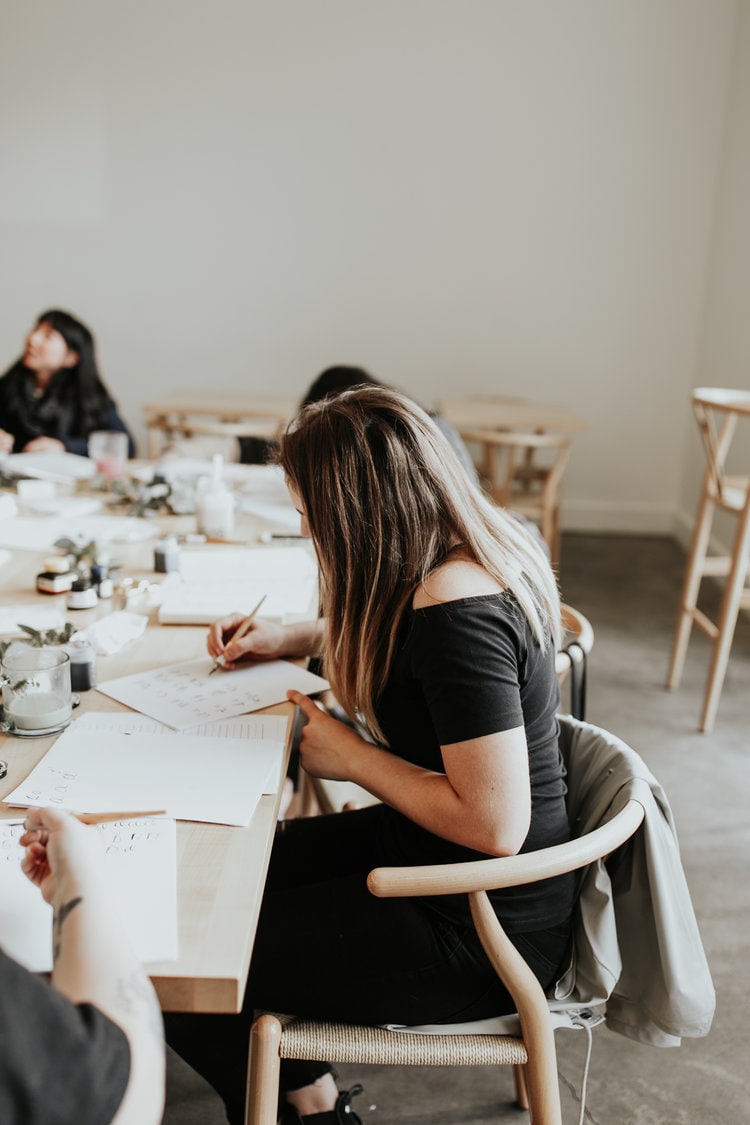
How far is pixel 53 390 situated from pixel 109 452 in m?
0.92

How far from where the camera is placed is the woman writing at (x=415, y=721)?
3.36 ft

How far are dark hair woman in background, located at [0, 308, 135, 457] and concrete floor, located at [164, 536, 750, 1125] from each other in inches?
77.6

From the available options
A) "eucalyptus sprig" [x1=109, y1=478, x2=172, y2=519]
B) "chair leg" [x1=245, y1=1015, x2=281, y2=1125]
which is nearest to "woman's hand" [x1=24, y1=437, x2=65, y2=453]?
"eucalyptus sprig" [x1=109, y1=478, x2=172, y2=519]

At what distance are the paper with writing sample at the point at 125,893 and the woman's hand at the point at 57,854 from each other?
0.07 ft

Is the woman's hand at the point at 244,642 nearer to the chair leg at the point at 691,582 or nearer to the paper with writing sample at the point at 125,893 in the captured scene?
the paper with writing sample at the point at 125,893

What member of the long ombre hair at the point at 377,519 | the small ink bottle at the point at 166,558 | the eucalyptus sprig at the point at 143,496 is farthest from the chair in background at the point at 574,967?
the eucalyptus sprig at the point at 143,496

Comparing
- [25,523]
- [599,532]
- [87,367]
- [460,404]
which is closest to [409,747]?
[25,523]

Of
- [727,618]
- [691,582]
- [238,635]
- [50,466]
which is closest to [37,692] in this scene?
[238,635]

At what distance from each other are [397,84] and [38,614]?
408 centimetres

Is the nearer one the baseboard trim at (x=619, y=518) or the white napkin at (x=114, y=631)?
the white napkin at (x=114, y=631)

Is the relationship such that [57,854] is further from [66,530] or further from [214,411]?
[214,411]

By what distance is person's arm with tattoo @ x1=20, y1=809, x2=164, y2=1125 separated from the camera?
653 millimetres

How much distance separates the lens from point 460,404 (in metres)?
4.62

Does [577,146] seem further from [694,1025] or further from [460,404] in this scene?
[694,1025]
